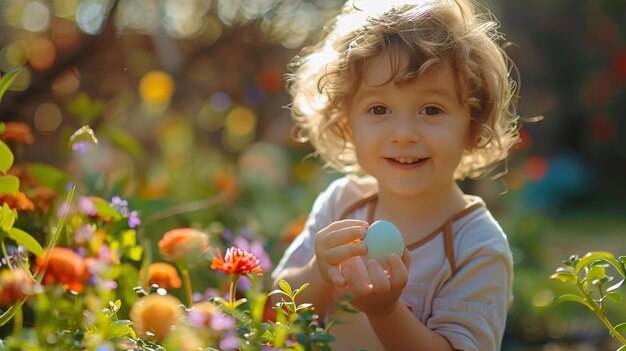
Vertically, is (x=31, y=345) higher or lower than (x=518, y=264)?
higher

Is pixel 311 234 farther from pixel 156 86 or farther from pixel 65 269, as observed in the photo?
pixel 156 86

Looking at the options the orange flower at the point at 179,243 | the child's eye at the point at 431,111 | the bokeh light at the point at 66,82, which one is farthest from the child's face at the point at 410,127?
the bokeh light at the point at 66,82

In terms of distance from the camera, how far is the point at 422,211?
153 centimetres

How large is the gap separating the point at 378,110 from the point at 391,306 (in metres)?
0.39

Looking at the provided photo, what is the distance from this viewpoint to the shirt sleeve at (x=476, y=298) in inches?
53.7

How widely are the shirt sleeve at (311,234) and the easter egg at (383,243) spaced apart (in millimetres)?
444

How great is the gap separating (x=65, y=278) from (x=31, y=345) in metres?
0.10

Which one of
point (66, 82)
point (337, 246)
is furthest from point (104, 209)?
point (66, 82)

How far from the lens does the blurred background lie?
248 cm

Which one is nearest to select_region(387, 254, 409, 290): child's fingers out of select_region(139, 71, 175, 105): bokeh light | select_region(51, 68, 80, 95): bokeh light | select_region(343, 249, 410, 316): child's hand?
select_region(343, 249, 410, 316): child's hand

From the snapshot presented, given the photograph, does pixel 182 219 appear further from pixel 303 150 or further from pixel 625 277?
pixel 625 277

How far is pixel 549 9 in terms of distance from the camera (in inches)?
273

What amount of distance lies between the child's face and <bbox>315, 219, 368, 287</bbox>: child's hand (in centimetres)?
23

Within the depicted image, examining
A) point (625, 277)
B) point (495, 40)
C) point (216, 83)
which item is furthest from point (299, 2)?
point (625, 277)
